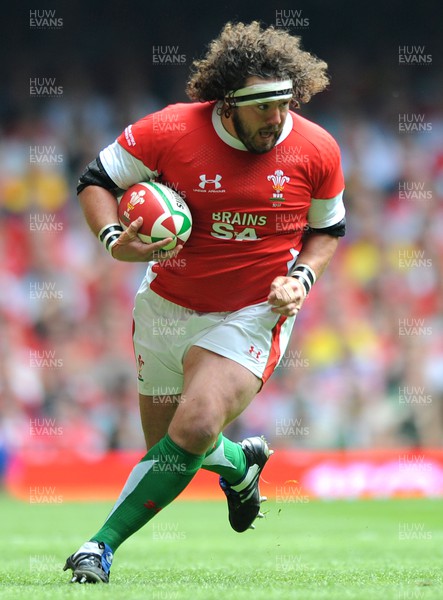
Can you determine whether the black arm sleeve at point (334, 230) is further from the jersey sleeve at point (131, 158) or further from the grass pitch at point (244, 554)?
the grass pitch at point (244, 554)

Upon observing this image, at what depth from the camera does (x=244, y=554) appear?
7.03 meters

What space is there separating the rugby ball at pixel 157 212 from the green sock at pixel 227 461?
4.19ft

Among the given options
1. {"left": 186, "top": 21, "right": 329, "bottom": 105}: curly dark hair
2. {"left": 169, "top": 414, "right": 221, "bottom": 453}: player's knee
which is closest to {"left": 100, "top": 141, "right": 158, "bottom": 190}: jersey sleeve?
{"left": 186, "top": 21, "right": 329, "bottom": 105}: curly dark hair

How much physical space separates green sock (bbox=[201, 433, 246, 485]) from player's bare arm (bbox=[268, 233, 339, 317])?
1094 millimetres

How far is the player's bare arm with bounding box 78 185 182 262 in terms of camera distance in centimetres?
527

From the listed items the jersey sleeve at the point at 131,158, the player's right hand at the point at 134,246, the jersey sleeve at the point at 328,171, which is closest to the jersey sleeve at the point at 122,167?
the jersey sleeve at the point at 131,158

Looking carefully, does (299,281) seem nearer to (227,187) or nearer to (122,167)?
(227,187)

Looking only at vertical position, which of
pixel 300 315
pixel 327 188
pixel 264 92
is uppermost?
pixel 264 92

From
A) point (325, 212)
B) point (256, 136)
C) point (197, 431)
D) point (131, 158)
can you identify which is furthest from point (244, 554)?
point (256, 136)

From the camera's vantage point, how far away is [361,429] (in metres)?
14.5

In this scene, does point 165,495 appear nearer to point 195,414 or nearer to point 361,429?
point 195,414

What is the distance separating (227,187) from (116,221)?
1.92ft

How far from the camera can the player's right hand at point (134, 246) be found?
5.25 meters

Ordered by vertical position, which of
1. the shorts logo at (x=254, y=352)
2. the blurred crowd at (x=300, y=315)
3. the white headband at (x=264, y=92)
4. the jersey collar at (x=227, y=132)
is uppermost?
the white headband at (x=264, y=92)
